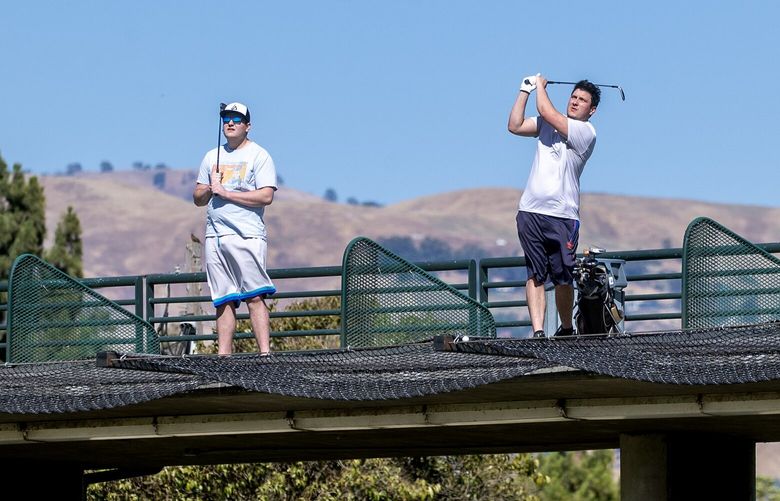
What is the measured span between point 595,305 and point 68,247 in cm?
5691

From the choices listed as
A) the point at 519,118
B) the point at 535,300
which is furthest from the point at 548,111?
the point at 535,300

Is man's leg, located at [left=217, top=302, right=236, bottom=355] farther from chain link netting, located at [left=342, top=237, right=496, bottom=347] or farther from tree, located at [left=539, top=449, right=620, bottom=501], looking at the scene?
tree, located at [left=539, top=449, right=620, bottom=501]

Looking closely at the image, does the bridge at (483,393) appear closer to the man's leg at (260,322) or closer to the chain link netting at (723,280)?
the chain link netting at (723,280)

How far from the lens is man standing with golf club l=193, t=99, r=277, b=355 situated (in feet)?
45.2

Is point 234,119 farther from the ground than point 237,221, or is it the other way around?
point 234,119

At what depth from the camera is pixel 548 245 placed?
13102mm

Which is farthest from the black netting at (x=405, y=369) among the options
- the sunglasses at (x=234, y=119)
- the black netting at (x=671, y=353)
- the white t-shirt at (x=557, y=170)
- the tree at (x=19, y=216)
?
the tree at (x=19, y=216)

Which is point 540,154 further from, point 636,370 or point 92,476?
point 92,476

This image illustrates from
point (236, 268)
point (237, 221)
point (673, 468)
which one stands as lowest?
point (673, 468)

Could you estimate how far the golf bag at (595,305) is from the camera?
13.7 m

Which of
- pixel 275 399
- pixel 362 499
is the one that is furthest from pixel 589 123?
pixel 362 499

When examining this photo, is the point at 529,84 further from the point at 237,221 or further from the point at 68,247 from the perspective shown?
the point at 68,247

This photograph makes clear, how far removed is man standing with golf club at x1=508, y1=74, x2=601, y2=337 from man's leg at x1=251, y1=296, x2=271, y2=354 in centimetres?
212

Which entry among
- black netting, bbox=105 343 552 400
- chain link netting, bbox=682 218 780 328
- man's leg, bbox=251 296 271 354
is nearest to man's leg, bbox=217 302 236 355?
man's leg, bbox=251 296 271 354
